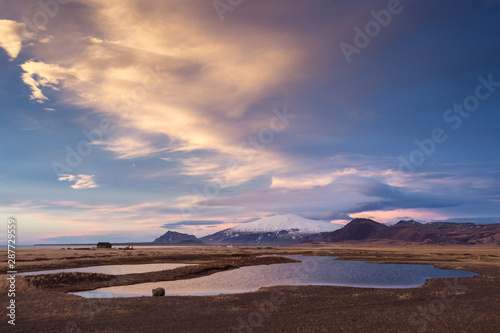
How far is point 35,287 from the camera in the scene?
122ft

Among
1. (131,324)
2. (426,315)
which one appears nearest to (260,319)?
(131,324)

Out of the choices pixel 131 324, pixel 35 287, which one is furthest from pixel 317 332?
pixel 35 287

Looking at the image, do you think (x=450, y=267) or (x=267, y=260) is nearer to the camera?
(x=450, y=267)

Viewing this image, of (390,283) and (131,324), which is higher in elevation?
(131,324)

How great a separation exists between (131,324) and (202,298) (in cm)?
1017

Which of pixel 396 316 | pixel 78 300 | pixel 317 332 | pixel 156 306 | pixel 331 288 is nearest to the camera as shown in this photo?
pixel 317 332

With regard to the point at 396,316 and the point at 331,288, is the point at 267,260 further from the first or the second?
the point at 396,316

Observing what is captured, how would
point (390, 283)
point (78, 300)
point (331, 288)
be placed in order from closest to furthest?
1. point (78, 300)
2. point (331, 288)
3. point (390, 283)

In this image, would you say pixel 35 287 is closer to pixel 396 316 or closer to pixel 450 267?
pixel 396 316

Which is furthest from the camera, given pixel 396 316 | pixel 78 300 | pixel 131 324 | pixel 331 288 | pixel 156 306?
pixel 331 288

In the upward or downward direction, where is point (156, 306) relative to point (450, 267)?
upward

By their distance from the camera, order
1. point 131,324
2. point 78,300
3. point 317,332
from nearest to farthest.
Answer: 1. point 317,332
2. point 131,324
3. point 78,300

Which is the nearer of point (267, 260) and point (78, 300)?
point (78, 300)

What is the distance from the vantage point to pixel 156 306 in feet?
89.1
